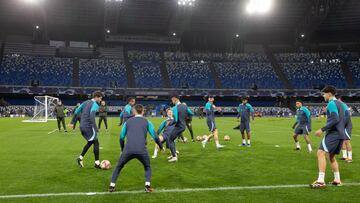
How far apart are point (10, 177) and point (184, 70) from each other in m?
59.5

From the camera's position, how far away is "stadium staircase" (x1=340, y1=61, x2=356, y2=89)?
66000mm

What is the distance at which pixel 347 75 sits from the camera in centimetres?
6775

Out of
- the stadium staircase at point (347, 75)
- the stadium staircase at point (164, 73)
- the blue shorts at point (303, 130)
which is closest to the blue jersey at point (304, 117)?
the blue shorts at point (303, 130)

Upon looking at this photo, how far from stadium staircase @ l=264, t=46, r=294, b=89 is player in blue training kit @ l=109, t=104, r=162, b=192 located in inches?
2463

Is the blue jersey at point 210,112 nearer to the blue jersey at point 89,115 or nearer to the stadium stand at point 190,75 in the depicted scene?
the blue jersey at point 89,115

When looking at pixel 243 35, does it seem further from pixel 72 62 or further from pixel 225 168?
pixel 225 168

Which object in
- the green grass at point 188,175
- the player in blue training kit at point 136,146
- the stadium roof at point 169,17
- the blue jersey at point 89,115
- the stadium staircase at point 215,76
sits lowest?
the green grass at point 188,175

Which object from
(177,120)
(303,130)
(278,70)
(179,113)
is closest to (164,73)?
(278,70)

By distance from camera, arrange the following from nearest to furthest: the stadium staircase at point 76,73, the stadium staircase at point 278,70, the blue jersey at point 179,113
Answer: the blue jersey at point 179,113 → the stadium staircase at point 76,73 → the stadium staircase at point 278,70

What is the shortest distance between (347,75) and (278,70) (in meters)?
13.3

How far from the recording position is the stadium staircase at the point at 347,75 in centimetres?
6600

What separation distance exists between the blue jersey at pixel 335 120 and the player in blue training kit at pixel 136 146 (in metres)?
4.09

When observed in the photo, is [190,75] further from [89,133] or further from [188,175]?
[188,175]

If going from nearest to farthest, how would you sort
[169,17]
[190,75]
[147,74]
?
[169,17]
[147,74]
[190,75]
